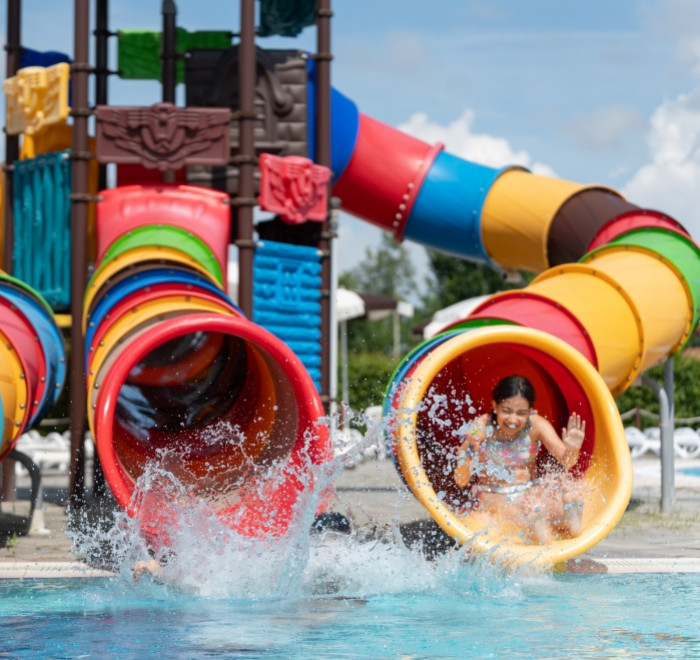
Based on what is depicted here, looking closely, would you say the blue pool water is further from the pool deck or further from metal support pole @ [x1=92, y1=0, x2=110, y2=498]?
metal support pole @ [x1=92, y1=0, x2=110, y2=498]

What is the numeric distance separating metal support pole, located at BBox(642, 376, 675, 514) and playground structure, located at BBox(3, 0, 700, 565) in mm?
641

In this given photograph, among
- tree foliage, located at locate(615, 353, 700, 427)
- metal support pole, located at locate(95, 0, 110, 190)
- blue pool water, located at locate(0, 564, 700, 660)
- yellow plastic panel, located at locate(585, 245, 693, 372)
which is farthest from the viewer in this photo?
tree foliage, located at locate(615, 353, 700, 427)

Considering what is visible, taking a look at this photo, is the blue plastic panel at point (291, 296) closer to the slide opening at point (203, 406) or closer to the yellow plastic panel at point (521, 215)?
the slide opening at point (203, 406)

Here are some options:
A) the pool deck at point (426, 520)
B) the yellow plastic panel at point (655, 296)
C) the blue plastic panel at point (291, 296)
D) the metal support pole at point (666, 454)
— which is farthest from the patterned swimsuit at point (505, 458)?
the blue plastic panel at point (291, 296)

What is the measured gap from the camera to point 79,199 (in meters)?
8.02

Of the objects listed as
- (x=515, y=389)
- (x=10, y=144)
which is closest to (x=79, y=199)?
(x=10, y=144)

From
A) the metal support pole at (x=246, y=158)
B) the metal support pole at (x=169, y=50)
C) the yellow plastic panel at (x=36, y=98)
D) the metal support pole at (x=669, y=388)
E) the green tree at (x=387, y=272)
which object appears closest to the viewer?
the metal support pole at (x=246, y=158)

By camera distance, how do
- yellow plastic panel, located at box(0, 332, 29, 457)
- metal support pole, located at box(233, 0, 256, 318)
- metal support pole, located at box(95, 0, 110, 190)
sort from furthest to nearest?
metal support pole, located at box(95, 0, 110, 190) < metal support pole, located at box(233, 0, 256, 318) < yellow plastic panel, located at box(0, 332, 29, 457)

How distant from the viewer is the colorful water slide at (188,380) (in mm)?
6355

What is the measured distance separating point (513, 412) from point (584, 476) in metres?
0.56

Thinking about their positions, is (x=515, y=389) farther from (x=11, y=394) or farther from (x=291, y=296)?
(x=291, y=296)

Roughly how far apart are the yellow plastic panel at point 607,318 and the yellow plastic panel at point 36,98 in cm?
347

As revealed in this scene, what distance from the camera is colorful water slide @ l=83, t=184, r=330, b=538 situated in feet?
20.9

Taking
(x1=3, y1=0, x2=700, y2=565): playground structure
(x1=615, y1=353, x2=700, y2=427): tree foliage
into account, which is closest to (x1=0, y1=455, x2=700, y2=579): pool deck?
(x1=3, y1=0, x2=700, y2=565): playground structure
